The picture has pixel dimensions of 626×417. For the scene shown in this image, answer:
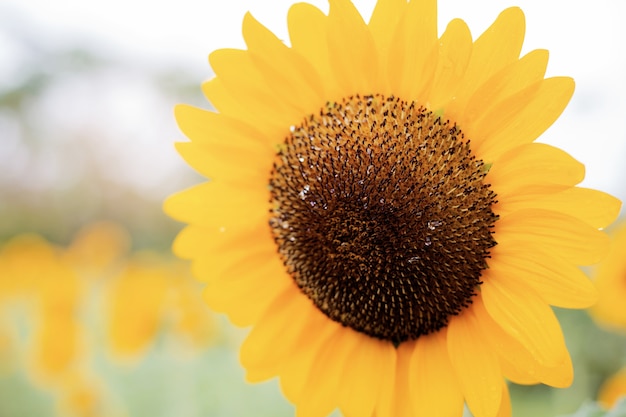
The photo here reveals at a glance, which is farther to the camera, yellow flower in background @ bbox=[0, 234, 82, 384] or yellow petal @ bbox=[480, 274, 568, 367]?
yellow flower in background @ bbox=[0, 234, 82, 384]

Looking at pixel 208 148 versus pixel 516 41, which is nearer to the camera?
pixel 516 41

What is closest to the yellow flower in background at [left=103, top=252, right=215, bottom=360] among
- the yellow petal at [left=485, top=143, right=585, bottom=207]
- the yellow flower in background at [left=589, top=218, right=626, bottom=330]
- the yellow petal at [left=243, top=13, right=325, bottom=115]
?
the yellow flower in background at [left=589, top=218, right=626, bottom=330]

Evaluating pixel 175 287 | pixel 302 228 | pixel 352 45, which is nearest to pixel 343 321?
pixel 302 228

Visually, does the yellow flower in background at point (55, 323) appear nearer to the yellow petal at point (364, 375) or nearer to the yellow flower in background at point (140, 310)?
the yellow flower in background at point (140, 310)

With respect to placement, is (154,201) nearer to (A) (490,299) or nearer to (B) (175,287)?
(B) (175,287)

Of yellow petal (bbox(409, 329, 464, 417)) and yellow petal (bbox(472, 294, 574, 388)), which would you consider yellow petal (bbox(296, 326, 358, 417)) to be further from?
yellow petal (bbox(472, 294, 574, 388))

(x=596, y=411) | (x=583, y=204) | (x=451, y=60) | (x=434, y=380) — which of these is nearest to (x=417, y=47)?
(x=451, y=60)

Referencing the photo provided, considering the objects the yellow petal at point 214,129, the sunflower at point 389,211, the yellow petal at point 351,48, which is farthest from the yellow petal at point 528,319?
the yellow petal at point 214,129
